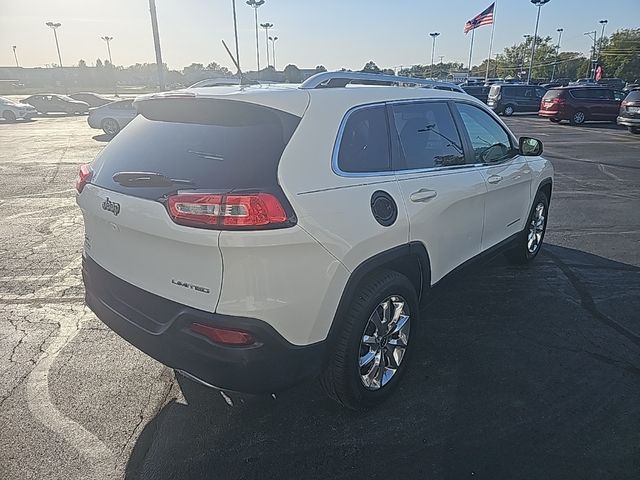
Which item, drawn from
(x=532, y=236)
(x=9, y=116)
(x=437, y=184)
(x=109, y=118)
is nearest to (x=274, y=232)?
(x=437, y=184)

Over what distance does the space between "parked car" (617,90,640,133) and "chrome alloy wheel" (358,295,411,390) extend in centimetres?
1860

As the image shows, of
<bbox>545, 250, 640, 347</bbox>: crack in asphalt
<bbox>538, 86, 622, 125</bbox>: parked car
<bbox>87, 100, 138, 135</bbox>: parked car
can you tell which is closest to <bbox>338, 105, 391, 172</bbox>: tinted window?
<bbox>545, 250, 640, 347</bbox>: crack in asphalt

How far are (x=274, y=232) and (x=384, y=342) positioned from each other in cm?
121

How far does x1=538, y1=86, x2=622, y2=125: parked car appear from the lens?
73.8 ft

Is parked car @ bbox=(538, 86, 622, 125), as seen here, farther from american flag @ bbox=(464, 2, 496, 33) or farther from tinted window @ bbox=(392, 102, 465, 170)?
tinted window @ bbox=(392, 102, 465, 170)

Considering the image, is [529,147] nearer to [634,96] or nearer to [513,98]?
[634,96]

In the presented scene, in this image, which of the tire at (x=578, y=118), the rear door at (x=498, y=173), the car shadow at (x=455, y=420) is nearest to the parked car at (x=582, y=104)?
the tire at (x=578, y=118)

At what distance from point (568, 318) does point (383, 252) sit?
222 centimetres

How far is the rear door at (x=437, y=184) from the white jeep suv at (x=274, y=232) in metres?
0.02

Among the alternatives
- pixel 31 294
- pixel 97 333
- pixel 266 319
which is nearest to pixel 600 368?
pixel 266 319

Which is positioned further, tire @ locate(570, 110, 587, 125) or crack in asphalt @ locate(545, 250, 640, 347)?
tire @ locate(570, 110, 587, 125)

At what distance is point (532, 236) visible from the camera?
5129mm

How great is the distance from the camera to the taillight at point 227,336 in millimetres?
2170

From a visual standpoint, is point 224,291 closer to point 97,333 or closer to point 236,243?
point 236,243
